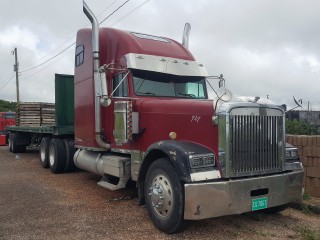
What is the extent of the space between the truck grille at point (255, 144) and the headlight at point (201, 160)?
0.83 feet

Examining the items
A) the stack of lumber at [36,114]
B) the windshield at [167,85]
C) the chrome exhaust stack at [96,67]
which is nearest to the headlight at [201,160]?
Answer: the windshield at [167,85]

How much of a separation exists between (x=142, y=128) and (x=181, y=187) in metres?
1.76

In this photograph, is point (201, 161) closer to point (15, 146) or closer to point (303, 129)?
point (303, 129)

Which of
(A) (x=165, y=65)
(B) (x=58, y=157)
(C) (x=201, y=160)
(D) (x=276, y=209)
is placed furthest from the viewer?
(B) (x=58, y=157)

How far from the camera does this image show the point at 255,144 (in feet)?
15.8

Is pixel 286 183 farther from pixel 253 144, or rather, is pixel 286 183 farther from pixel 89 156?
pixel 89 156

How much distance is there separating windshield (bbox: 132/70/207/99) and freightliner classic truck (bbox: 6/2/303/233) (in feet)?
0.06

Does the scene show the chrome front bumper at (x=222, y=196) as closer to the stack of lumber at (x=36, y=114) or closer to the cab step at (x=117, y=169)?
the cab step at (x=117, y=169)

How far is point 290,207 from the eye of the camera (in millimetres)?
6293

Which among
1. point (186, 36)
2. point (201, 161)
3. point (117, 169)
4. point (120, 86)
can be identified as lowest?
point (117, 169)

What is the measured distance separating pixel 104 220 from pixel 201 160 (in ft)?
6.35

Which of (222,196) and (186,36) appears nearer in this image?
(222,196)

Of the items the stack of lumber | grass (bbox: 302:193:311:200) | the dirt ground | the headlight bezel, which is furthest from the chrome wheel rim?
the stack of lumber

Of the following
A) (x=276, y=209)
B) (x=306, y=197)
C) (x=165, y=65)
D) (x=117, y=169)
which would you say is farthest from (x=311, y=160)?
(x=117, y=169)
